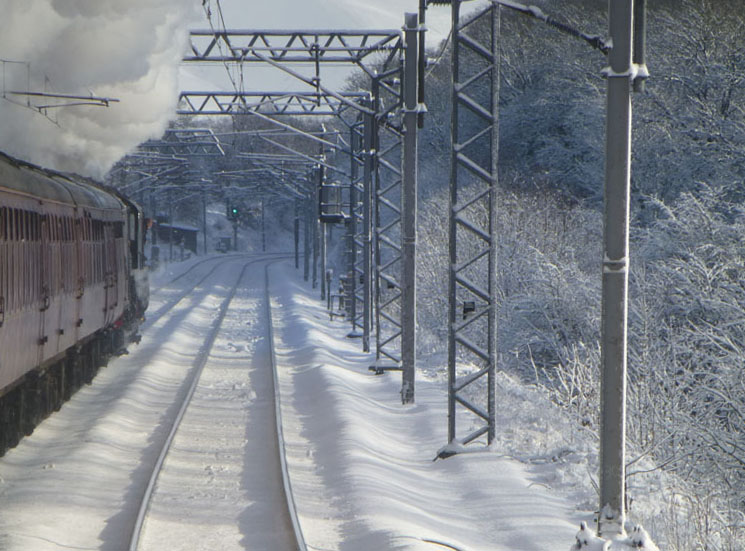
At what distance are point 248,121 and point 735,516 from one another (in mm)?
76051

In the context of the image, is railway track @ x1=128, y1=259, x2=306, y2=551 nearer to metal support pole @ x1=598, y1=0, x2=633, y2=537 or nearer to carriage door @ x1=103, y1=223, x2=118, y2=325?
carriage door @ x1=103, y1=223, x2=118, y2=325

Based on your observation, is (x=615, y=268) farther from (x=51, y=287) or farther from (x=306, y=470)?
(x=51, y=287)

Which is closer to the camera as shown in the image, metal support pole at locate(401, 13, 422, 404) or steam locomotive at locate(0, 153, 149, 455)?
steam locomotive at locate(0, 153, 149, 455)

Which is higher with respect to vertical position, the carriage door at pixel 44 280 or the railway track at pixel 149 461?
the carriage door at pixel 44 280

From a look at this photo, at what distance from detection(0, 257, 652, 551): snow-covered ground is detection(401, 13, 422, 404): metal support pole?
0.75 metres

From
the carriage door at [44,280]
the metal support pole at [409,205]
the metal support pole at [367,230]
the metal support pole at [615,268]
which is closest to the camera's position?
the metal support pole at [615,268]

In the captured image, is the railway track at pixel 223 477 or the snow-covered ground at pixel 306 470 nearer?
the railway track at pixel 223 477

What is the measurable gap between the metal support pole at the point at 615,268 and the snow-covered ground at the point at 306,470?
1.12 m

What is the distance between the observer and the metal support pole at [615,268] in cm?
730

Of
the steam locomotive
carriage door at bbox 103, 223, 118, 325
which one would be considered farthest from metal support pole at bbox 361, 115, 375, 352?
carriage door at bbox 103, 223, 118, 325

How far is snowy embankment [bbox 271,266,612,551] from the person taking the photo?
8891 millimetres

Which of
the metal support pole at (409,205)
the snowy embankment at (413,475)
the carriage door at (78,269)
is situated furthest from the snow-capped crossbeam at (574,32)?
the carriage door at (78,269)

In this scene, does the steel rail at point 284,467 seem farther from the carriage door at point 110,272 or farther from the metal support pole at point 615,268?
the carriage door at point 110,272

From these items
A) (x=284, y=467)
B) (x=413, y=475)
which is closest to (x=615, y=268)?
(x=413, y=475)
